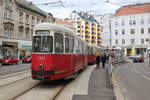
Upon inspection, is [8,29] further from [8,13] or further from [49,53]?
[49,53]

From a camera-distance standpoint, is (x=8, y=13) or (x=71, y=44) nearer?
(x=71, y=44)

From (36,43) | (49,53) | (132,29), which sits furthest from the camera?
(132,29)

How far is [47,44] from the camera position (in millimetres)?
9469

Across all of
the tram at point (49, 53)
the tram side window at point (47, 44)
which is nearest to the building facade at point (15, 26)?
the tram at point (49, 53)

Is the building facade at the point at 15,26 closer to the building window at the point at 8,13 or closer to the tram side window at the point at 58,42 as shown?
the building window at the point at 8,13

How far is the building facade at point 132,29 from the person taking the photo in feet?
190

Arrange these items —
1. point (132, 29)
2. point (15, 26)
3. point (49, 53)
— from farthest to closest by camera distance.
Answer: point (132, 29) → point (15, 26) → point (49, 53)

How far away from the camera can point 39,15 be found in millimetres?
45719

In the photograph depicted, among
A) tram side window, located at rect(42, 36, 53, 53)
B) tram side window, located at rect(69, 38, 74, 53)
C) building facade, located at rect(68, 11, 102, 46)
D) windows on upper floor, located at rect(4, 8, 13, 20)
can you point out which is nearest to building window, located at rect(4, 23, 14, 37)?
windows on upper floor, located at rect(4, 8, 13, 20)

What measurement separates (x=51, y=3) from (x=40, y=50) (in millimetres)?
10634

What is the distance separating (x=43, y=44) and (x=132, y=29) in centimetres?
5438

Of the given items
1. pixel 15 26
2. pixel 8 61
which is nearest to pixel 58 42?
pixel 8 61

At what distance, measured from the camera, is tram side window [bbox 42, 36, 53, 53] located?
9.41 m

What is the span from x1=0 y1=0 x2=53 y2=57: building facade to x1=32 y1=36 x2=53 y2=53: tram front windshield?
910 inches
